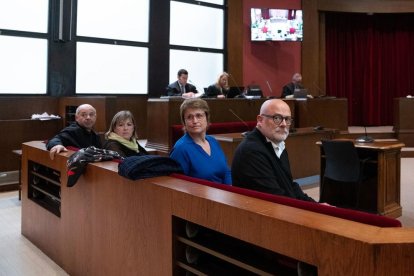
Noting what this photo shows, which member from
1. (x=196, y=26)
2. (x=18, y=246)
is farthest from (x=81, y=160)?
(x=196, y=26)

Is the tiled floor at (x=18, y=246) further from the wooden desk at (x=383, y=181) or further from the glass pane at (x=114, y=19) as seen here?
the glass pane at (x=114, y=19)

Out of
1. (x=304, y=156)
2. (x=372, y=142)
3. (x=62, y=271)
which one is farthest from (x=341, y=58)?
(x=62, y=271)

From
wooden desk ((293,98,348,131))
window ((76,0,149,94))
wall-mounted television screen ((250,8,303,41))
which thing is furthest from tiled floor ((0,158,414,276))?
wall-mounted television screen ((250,8,303,41))

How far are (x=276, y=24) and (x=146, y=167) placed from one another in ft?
25.4

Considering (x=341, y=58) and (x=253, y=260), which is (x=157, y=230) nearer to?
(x=253, y=260)

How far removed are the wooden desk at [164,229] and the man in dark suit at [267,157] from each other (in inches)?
15.0

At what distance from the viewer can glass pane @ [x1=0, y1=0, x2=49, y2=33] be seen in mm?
6203

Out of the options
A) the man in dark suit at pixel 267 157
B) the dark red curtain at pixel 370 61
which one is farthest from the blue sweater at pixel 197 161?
the dark red curtain at pixel 370 61

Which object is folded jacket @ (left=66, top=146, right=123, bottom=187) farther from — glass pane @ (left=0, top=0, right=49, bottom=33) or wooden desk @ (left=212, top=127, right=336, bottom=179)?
glass pane @ (left=0, top=0, right=49, bottom=33)

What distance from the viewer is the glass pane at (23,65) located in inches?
246

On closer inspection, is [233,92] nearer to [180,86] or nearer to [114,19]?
[180,86]

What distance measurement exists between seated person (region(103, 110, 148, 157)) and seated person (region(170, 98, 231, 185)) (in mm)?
653

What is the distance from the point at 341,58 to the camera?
10578mm

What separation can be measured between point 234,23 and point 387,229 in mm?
8171
